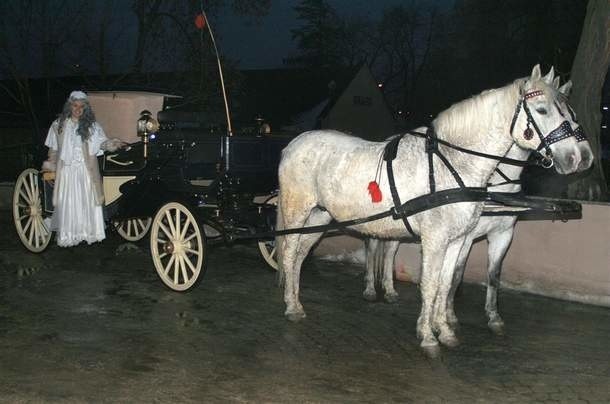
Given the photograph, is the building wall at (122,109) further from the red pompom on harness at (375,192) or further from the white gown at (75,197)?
the red pompom on harness at (375,192)

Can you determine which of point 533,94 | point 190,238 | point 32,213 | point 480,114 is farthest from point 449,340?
point 32,213

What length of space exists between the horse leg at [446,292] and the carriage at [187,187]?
7.41 ft

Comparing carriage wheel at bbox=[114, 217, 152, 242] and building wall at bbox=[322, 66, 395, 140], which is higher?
building wall at bbox=[322, 66, 395, 140]

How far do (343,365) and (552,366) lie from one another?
1.63 metres

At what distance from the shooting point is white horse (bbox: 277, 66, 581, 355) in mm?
5012

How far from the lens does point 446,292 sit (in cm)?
566

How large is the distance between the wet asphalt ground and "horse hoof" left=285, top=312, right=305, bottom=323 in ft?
0.23

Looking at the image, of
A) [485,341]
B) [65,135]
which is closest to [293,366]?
[485,341]

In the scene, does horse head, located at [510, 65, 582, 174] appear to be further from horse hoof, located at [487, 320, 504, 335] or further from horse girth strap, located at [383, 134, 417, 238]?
horse hoof, located at [487, 320, 504, 335]

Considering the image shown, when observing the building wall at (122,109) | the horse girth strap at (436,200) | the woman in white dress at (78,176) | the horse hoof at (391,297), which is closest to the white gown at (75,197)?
the woman in white dress at (78,176)

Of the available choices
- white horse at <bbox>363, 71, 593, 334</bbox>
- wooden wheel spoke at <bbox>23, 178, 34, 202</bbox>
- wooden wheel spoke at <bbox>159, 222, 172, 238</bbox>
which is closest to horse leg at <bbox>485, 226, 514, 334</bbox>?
white horse at <bbox>363, 71, 593, 334</bbox>

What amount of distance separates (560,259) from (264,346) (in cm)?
367

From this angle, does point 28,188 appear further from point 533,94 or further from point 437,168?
point 533,94

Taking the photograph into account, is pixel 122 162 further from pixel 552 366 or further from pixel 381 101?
pixel 381 101
